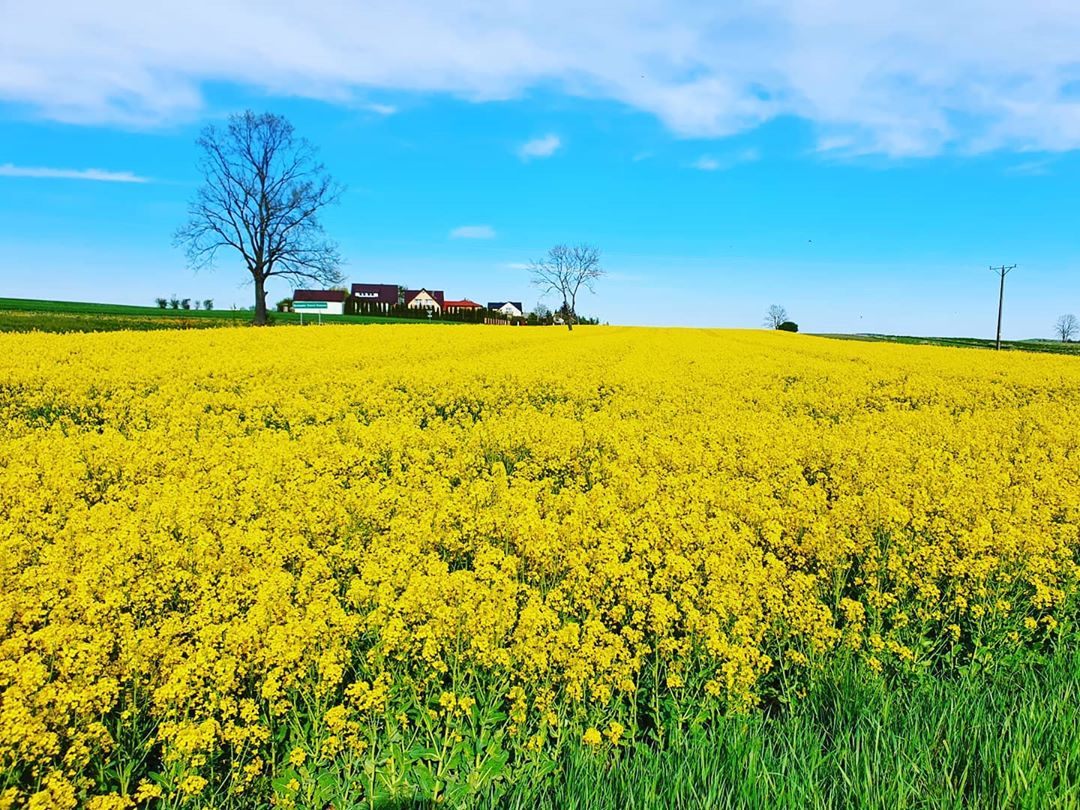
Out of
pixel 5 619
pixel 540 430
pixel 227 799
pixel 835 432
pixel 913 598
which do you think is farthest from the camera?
pixel 835 432

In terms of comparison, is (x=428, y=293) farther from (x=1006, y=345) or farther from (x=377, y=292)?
(x=1006, y=345)

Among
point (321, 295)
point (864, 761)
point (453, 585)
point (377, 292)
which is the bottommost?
point (864, 761)

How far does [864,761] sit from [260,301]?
48797 millimetres

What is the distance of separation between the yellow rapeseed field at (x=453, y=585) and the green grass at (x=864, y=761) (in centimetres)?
27

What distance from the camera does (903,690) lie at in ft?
11.9

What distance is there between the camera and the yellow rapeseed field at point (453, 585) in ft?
10.1

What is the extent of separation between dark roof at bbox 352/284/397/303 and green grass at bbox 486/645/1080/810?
442 ft

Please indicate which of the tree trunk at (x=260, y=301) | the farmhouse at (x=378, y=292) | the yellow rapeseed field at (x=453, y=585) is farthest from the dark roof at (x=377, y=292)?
the yellow rapeseed field at (x=453, y=585)

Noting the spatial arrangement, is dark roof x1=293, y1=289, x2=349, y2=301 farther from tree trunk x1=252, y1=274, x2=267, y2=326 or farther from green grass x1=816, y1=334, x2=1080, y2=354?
green grass x1=816, y1=334, x2=1080, y2=354

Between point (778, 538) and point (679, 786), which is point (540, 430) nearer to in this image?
point (778, 538)

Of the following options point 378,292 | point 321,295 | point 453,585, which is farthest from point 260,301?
point 378,292

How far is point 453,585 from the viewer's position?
3.86 metres

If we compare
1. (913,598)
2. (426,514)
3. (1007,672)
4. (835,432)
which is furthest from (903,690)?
(835,432)

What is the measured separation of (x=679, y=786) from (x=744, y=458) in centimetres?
580
